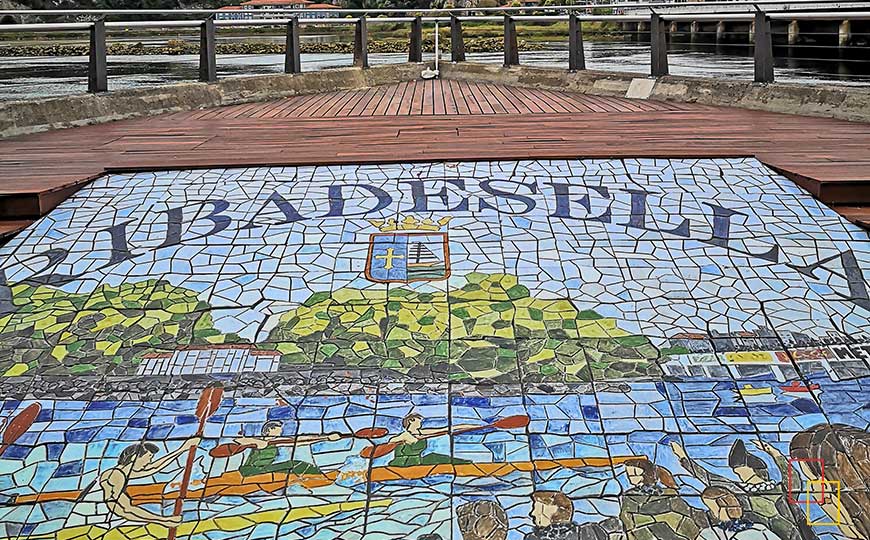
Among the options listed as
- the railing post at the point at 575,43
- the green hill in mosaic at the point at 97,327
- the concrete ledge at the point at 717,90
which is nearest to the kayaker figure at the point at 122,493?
the green hill in mosaic at the point at 97,327

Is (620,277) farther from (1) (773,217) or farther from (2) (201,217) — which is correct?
A: (2) (201,217)

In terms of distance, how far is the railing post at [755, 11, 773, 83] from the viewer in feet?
22.6

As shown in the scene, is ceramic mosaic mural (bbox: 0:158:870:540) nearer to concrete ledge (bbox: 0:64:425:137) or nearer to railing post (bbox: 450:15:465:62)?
concrete ledge (bbox: 0:64:425:137)

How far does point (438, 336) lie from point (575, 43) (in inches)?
247

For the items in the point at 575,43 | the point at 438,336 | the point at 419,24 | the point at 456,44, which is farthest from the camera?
the point at 456,44

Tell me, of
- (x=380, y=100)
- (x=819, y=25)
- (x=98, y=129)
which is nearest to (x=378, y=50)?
(x=380, y=100)

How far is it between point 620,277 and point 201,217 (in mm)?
2030

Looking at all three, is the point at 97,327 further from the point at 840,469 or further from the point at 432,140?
the point at 840,469

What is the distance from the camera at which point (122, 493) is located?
2.82 metres

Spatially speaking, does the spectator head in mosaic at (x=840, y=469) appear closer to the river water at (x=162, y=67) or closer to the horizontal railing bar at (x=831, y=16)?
the horizontal railing bar at (x=831, y=16)

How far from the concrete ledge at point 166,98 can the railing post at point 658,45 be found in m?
3.49

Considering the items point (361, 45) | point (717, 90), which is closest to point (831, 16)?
point (717, 90)

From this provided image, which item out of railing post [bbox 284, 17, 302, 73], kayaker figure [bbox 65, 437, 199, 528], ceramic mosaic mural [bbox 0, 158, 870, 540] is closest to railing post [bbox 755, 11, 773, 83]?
ceramic mosaic mural [bbox 0, 158, 870, 540]

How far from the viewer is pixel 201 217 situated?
433 centimetres
